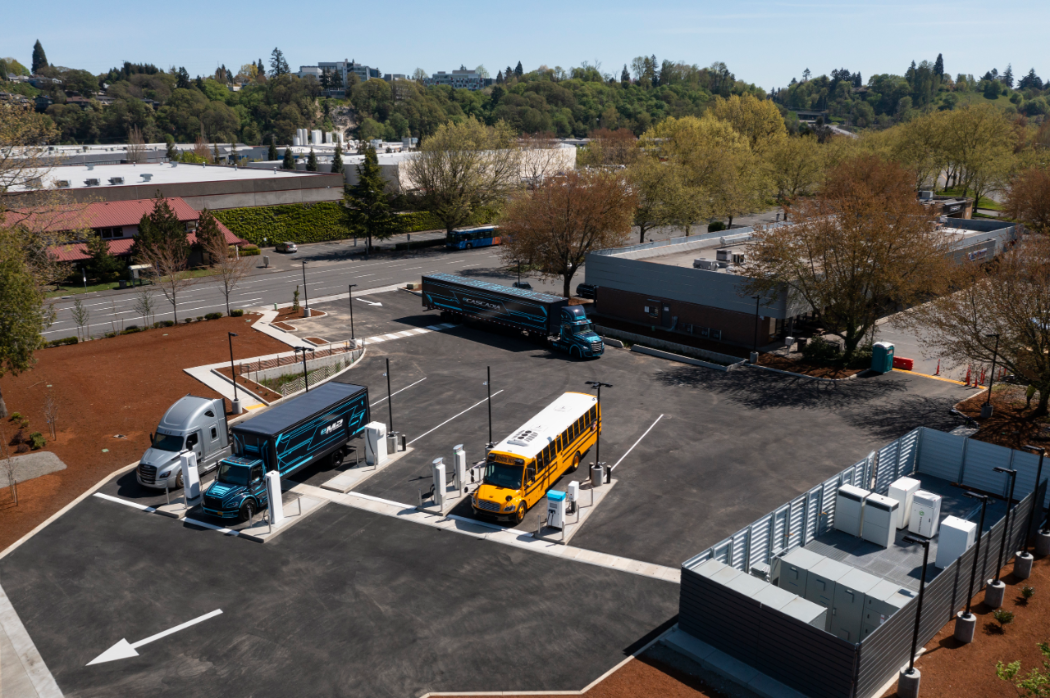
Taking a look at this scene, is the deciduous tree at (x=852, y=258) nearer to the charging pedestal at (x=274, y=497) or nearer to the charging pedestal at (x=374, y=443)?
the charging pedestal at (x=374, y=443)

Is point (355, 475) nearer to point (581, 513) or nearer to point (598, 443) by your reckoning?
point (581, 513)

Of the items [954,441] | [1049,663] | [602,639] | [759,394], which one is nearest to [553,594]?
[602,639]

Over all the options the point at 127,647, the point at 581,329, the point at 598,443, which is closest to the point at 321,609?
the point at 127,647

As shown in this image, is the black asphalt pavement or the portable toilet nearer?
the black asphalt pavement

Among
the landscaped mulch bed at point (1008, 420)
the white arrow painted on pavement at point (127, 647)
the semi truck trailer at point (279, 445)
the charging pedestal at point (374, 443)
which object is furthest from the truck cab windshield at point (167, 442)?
the landscaped mulch bed at point (1008, 420)

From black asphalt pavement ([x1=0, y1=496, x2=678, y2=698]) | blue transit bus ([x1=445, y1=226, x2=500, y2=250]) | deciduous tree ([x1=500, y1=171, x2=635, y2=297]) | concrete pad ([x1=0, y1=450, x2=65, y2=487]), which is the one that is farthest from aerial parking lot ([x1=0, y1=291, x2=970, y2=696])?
blue transit bus ([x1=445, y1=226, x2=500, y2=250])

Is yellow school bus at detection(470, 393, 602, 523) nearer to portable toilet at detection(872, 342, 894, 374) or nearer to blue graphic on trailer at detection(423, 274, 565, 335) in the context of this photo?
blue graphic on trailer at detection(423, 274, 565, 335)

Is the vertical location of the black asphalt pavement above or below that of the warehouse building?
below

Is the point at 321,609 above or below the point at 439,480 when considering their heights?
below
